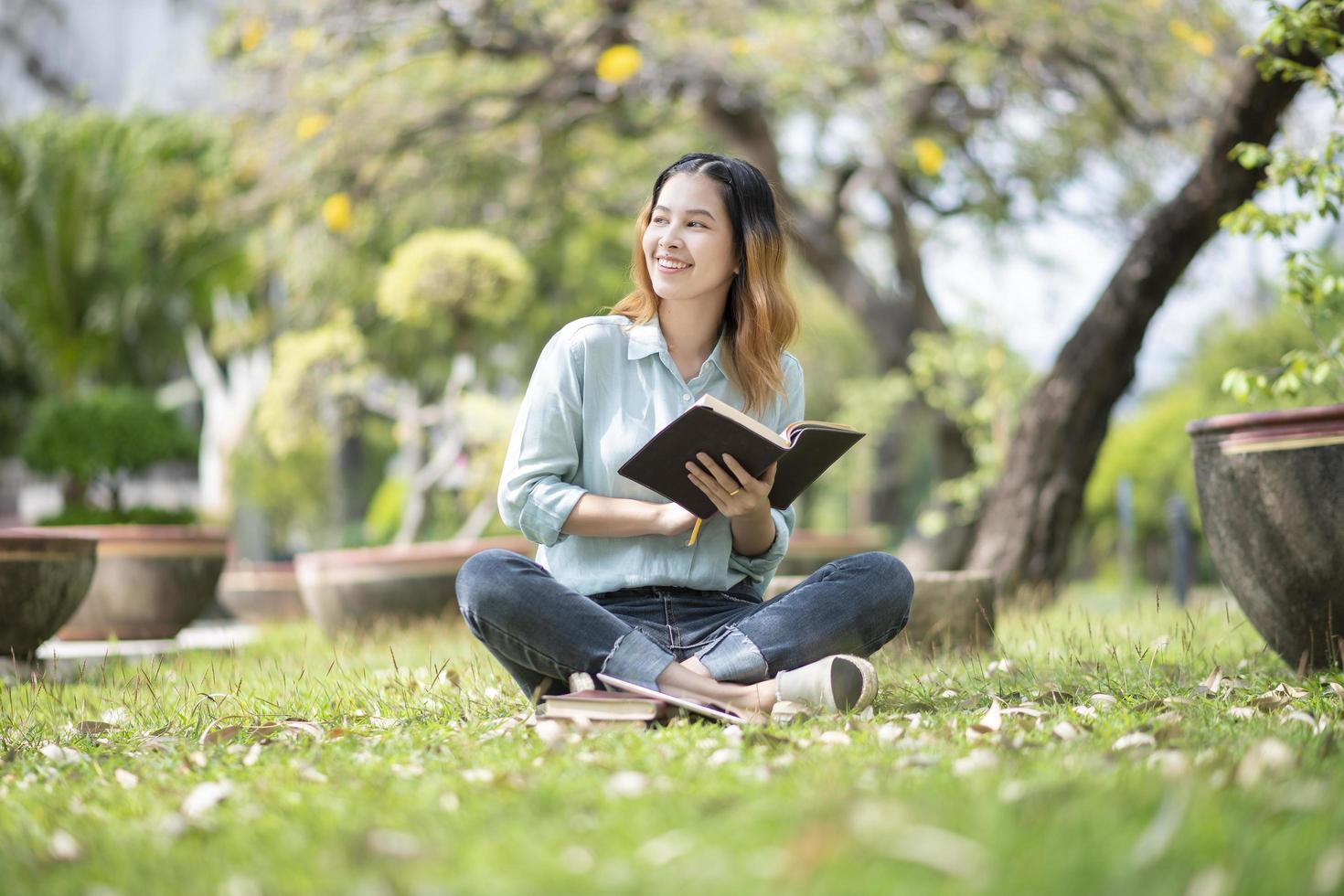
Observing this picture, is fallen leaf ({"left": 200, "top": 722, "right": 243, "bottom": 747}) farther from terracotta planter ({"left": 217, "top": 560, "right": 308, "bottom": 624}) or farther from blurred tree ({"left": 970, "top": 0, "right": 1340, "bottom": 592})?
terracotta planter ({"left": 217, "top": 560, "right": 308, "bottom": 624})

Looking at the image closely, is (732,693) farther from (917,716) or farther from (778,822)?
(778,822)

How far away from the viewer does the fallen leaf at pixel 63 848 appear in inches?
69.6

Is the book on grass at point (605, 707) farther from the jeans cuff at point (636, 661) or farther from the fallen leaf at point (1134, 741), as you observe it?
the fallen leaf at point (1134, 741)

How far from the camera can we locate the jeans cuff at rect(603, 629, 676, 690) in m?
2.92

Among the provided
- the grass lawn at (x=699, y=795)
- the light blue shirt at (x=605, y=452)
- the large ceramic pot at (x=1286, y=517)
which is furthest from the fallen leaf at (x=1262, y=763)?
the large ceramic pot at (x=1286, y=517)

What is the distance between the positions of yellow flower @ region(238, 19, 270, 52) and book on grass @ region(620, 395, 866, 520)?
19.8 ft

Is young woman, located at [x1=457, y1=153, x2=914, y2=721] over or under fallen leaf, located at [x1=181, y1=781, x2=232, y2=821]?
over

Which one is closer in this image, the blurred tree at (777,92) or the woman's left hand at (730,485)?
the woman's left hand at (730,485)

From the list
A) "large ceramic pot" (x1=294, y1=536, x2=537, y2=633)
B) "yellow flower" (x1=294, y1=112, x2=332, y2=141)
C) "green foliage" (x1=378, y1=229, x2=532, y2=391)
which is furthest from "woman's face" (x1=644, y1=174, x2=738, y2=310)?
"yellow flower" (x1=294, y1=112, x2=332, y2=141)

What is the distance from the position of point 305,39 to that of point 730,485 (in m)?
5.88

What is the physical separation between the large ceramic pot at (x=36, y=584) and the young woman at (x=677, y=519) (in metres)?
2.24

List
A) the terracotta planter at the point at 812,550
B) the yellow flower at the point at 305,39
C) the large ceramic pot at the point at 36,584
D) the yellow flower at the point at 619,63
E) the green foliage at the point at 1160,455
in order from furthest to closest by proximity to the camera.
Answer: the green foliage at the point at 1160,455, the yellow flower at the point at 305,39, the yellow flower at the point at 619,63, the terracotta planter at the point at 812,550, the large ceramic pot at the point at 36,584

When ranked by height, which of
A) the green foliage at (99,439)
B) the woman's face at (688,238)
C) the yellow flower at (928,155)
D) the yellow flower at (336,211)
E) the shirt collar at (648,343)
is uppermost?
the yellow flower at (928,155)

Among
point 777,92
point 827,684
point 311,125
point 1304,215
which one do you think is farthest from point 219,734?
point 777,92
